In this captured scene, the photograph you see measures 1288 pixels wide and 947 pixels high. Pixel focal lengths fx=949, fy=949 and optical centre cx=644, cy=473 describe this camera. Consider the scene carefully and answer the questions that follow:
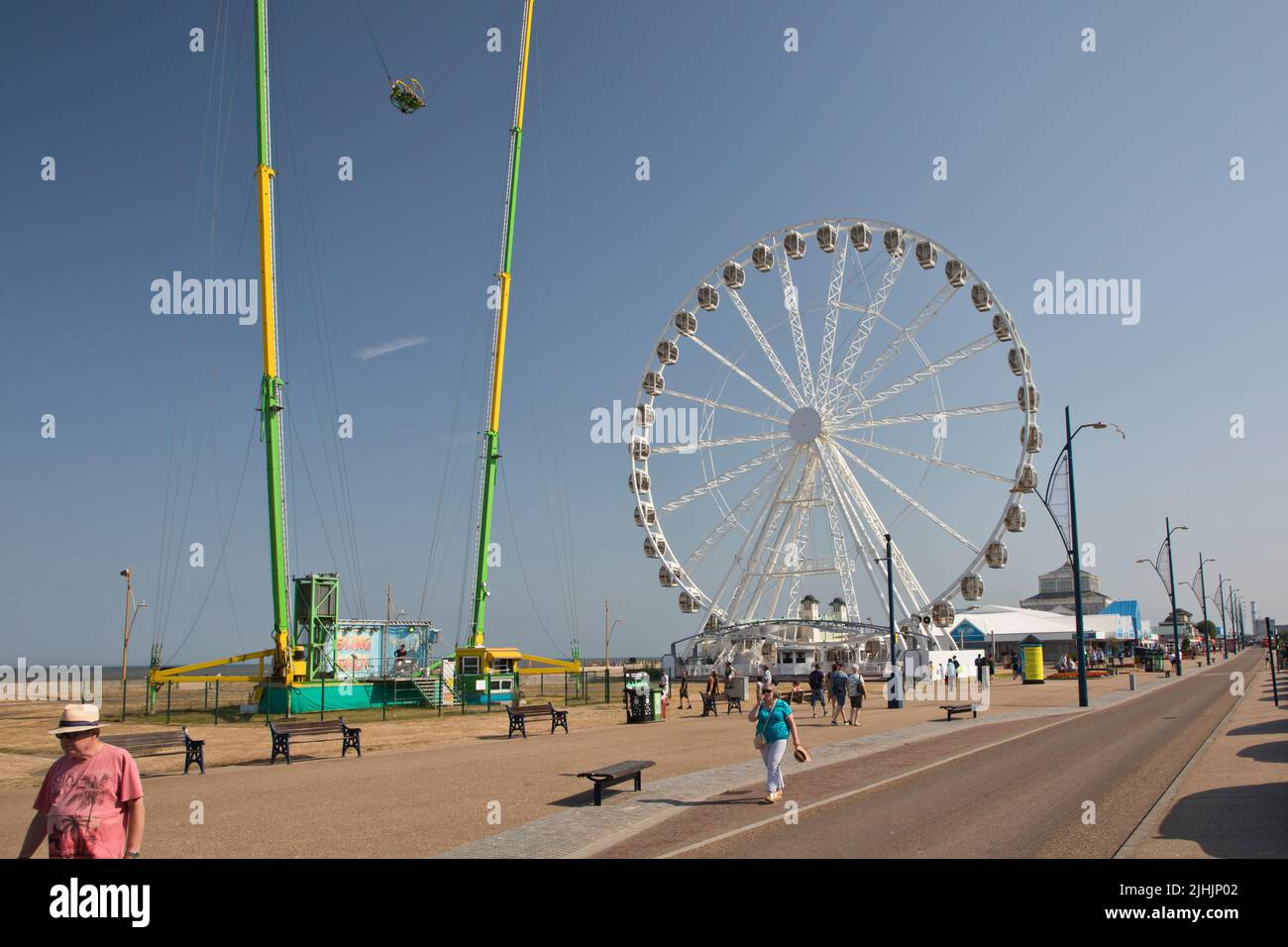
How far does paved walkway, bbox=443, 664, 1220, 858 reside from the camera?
1027 cm

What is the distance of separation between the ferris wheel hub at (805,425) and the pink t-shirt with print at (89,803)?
1610 inches

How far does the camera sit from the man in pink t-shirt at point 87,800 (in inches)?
224

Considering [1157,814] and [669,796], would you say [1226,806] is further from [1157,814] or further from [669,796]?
[669,796]

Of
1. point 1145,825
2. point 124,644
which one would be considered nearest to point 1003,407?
point 1145,825

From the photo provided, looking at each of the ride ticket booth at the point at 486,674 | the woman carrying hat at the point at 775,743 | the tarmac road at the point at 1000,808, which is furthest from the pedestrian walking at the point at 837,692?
the ride ticket booth at the point at 486,674

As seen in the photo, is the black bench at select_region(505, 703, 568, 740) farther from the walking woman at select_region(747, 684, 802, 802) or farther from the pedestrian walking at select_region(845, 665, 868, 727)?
the walking woman at select_region(747, 684, 802, 802)

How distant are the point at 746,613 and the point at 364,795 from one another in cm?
3633

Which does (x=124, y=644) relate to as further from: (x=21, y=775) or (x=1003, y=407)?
(x=1003, y=407)

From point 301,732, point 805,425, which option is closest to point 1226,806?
point 301,732

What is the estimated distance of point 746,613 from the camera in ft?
162

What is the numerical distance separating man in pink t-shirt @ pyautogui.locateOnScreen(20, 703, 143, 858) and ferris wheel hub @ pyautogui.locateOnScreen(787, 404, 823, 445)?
40884 mm

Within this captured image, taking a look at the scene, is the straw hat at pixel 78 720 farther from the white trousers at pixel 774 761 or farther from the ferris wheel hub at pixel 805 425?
the ferris wheel hub at pixel 805 425

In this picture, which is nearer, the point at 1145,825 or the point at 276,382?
the point at 1145,825
